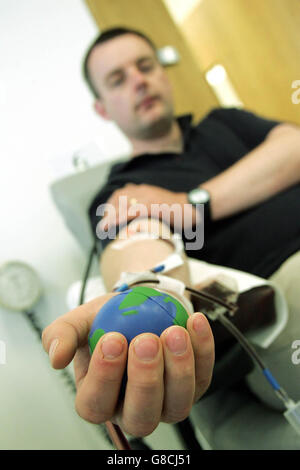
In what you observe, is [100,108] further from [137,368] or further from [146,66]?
[137,368]

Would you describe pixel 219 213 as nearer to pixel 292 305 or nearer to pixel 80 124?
pixel 292 305

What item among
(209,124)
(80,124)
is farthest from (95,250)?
(80,124)

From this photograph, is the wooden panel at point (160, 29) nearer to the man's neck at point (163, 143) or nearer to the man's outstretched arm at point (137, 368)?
the man's neck at point (163, 143)

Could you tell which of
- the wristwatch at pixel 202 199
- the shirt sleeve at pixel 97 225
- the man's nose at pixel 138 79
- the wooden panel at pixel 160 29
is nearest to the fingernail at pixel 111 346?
the shirt sleeve at pixel 97 225

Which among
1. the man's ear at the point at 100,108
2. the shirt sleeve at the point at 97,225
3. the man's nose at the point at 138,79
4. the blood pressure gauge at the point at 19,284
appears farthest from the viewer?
the man's ear at the point at 100,108

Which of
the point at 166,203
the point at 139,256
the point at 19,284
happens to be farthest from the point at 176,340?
the point at 19,284

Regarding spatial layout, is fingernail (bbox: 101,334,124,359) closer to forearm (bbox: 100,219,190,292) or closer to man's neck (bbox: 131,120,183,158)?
forearm (bbox: 100,219,190,292)
